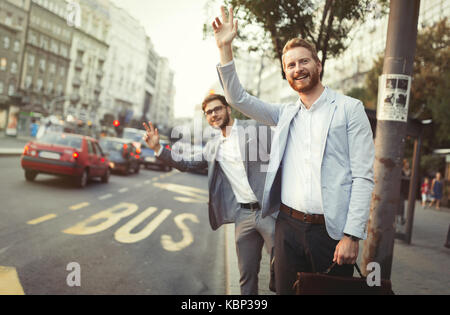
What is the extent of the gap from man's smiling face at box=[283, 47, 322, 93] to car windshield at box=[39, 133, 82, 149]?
11.4 m

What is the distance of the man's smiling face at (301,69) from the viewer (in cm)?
205

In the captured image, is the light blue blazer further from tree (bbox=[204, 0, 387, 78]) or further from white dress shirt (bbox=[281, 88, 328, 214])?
tree (bbox=[204, 0, 387, 78])

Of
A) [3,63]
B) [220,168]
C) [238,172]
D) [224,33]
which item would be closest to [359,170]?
[224,33]

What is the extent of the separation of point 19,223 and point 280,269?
5911mm

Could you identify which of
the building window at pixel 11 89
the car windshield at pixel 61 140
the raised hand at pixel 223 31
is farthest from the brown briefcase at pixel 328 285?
the building window at pixel 11 89

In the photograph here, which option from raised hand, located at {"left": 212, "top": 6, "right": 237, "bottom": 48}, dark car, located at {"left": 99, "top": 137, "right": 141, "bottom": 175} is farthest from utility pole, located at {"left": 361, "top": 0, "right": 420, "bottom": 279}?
dark car, located at {"left": 99, "top": 137, "right": 141, "bottom": 175}

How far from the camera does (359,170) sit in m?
1.93

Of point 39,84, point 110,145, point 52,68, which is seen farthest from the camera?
point 52,68

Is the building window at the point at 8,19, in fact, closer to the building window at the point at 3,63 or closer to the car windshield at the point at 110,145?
the car windshield at the point at 110,145

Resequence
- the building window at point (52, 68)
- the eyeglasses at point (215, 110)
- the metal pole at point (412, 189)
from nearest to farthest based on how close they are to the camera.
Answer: the eyeglasses at point (215, 110) → the metal pole at point (412, 189) → the building window at point (52, 68)

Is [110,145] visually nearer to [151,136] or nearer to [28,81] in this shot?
[151,136]

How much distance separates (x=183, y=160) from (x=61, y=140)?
34.8 ft

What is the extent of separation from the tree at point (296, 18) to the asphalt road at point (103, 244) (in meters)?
3.35

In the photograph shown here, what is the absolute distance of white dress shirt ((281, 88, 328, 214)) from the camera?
205 cm
